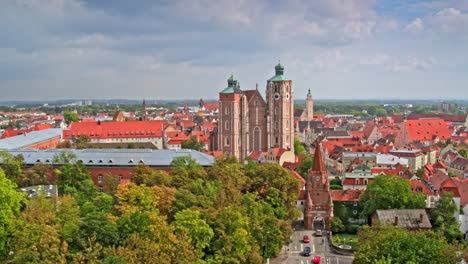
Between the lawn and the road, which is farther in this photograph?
the lawn

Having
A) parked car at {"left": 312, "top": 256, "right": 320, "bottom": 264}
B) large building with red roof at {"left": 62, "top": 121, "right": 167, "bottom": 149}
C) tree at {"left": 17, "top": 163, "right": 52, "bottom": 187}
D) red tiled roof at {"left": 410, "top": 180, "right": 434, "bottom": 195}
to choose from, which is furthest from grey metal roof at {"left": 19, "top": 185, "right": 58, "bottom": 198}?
large building with red roof at {"left": 62, "top": 121, "right": 167, "bottom": 149}

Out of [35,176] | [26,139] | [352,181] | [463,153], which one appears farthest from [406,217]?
[26,139]

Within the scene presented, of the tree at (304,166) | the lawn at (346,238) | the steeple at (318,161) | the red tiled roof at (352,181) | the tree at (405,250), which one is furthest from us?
the tree at (304,166)

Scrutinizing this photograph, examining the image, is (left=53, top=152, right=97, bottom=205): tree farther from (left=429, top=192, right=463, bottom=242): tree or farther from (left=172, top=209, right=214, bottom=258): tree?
(left=429, top=192, right=463, bottom=242): tree

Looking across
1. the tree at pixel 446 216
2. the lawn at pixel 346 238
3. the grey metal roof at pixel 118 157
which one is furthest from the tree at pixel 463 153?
the grey metal roof at pixel 118 157

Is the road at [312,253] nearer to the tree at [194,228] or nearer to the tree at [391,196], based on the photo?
the tree at [391,196]

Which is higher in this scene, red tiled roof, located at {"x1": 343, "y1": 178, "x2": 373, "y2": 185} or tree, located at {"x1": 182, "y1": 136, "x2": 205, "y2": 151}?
tree, located at {"x1": 182, "y1": 136, "x2": 205, "y2": 151}

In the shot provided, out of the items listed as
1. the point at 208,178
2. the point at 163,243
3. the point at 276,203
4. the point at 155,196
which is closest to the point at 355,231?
the point at 276,203
